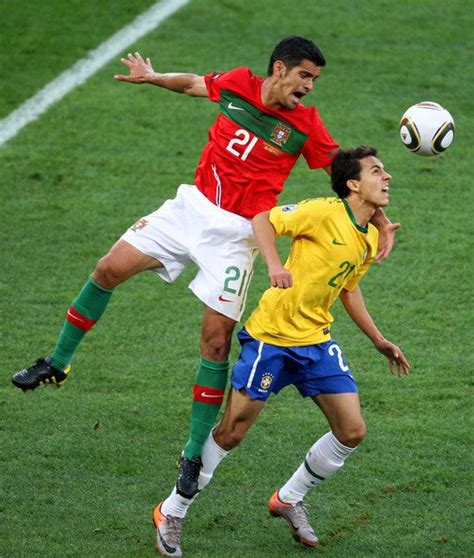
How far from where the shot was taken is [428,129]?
725cm

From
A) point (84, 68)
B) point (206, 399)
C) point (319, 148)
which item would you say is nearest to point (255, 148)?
point (319, 148)

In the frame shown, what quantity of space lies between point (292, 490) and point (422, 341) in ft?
8.52

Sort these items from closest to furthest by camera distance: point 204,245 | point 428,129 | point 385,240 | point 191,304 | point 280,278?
point 280,278 < point 385,240 < point 204,245 < point 428,129 < point 191,304

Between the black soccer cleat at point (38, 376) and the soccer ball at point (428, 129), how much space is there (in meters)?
2.30

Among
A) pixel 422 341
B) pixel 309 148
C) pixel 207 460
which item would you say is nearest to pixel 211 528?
pixel 207 460

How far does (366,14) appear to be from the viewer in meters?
15.1

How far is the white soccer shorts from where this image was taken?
23.1 ft

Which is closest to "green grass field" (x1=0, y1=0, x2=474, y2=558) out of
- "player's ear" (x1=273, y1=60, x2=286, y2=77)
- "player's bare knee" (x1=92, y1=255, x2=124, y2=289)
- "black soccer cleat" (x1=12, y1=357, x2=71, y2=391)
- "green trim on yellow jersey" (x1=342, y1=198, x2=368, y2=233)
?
"black soccer cleat" (x1=12, y1=357, x2=71, y2=391)

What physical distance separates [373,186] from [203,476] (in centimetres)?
172

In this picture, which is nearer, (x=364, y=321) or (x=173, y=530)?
(x=173, y=530)

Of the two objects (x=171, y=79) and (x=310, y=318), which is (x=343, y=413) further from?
(x=171, y=79)

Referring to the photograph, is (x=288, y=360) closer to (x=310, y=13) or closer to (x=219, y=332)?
(x=219, y=332)

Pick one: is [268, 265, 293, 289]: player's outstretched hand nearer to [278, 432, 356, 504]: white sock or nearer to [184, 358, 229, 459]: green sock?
[184, 358, 229, 459]: green sock

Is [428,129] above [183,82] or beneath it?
above
